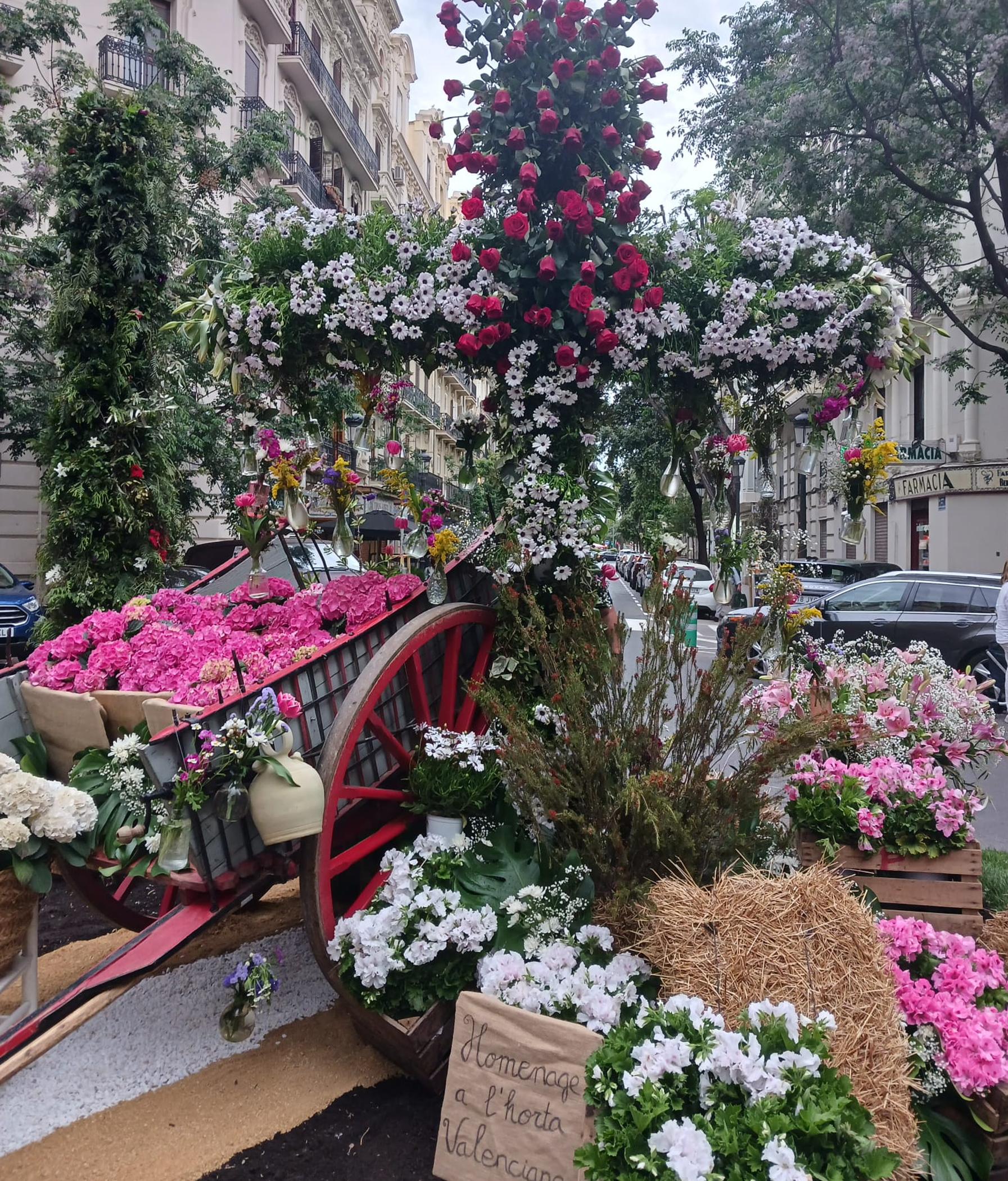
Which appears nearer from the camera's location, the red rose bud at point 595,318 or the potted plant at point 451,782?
the potted plant at point 451,782

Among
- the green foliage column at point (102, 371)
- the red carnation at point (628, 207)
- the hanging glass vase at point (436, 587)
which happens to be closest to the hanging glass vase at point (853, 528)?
the red carnation at point (628, 207)

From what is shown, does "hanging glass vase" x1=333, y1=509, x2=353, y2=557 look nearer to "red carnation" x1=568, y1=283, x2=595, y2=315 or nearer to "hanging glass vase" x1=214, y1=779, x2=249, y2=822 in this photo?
"red carnation" x1=568, y1=283, x2=595, y2=315

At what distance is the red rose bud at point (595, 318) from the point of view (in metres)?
3.37

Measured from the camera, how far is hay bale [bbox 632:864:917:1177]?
2029 millimetres

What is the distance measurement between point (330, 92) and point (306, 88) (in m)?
1.86

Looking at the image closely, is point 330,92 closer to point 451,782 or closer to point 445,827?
point 451,782

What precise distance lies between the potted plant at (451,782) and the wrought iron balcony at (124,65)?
16.6 metres

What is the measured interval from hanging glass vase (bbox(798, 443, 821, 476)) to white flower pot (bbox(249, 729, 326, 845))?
8.09 ft

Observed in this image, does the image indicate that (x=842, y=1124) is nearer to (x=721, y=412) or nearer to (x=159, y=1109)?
(x=159, y=1109)

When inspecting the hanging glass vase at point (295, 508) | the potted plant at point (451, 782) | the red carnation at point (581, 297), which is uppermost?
the red carnation at point (581, 297)

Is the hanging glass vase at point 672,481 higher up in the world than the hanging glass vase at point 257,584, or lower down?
higher up

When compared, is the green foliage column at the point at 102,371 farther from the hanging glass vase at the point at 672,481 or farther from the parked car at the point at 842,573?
the parked car at the point at 842,573

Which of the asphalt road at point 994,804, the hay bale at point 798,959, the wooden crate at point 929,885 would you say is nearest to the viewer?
the hay bale at point 798,959

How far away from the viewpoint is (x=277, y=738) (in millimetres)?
2482
